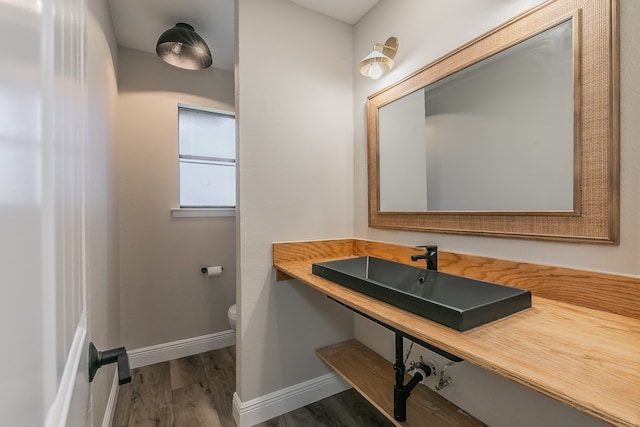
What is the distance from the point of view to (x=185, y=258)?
2.45m

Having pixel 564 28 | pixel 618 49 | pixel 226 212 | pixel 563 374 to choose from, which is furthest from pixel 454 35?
pixel 226 212

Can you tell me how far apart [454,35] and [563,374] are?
1.40 meters

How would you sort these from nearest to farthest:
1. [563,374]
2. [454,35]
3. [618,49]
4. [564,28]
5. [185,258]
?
[563,374]
[618,49]
[564,28]
[454,35]
[185,258]

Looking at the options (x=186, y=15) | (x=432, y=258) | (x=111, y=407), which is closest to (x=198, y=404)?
(x=111, y=407)

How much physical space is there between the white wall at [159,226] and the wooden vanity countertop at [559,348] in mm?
1822

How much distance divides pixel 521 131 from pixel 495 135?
0.10 metres

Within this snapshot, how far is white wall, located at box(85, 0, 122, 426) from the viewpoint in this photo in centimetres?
128

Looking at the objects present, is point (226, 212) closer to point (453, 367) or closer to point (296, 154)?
point (296, 154)

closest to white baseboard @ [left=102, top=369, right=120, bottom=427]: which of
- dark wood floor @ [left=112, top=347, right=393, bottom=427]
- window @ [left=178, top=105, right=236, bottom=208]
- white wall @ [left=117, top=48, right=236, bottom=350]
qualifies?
dark wood floor @ [left=112, top=347, right=393, bottom=427]

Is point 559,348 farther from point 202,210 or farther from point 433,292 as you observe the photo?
point 202,210

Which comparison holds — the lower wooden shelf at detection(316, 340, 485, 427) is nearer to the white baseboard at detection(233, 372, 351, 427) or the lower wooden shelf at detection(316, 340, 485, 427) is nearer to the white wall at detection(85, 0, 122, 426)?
the white baseboard at detection(233, 372, 351, 427)

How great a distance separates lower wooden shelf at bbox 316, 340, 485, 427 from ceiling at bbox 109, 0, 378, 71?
220cm

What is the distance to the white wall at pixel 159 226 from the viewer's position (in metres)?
2.25

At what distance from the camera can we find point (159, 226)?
7.75 ft
